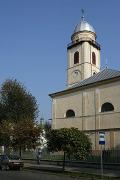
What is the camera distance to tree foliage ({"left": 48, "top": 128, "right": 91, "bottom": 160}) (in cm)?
3166

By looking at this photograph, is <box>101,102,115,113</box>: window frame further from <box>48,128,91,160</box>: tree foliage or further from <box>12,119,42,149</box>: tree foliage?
<box>48,128,91,160</box>: tree foliage

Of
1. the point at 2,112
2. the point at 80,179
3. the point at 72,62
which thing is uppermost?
the point at 72,62

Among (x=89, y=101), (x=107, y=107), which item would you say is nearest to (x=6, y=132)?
(x=89, y=101)

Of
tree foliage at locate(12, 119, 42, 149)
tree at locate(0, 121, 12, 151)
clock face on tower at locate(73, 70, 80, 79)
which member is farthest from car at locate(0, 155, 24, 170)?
clock face on tower at locate(73, 70, 80, 79)

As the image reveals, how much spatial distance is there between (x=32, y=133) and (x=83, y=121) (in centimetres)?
673

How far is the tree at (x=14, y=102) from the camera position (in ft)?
182

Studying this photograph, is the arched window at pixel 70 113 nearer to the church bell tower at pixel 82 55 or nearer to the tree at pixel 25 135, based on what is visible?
the tree at pixel 25 135

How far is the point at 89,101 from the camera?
50.2 m

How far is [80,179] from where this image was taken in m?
25.9

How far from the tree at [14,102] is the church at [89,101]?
3796 mm

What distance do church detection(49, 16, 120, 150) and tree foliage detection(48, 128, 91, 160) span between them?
9.79 m

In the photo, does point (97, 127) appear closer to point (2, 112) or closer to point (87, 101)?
point (87, 101)

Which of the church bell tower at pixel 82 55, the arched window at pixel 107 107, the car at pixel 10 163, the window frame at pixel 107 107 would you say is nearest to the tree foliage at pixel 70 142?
the car at pixel 10 163

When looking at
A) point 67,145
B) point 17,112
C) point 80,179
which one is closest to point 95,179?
point 80,179
